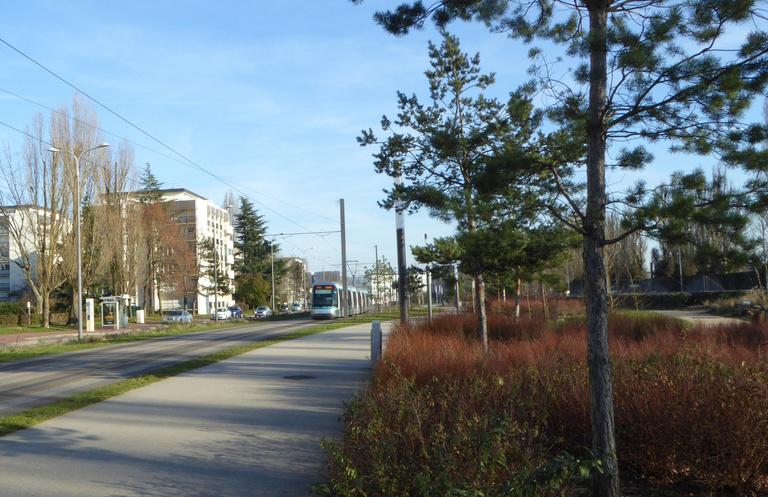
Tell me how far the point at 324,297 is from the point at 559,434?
134 feet

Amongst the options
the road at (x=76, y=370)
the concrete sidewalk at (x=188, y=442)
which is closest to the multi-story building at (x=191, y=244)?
the road at (x=76, y=370)

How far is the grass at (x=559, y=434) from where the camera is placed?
4016 millimetres

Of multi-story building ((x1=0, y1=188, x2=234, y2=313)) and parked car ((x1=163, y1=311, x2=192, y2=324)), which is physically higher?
multi-story building ((x1=0, y1=188, x2=234, y2=313))

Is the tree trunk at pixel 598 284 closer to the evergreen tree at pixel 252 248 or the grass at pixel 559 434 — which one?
the grass at pixel 559 434

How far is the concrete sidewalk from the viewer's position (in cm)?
546

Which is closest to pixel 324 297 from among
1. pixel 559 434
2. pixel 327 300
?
pixel 327 300

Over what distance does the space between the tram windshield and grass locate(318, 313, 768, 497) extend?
129 ft

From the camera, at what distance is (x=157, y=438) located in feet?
24.0

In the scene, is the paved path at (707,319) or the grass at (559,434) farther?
the paved path at (707,319)

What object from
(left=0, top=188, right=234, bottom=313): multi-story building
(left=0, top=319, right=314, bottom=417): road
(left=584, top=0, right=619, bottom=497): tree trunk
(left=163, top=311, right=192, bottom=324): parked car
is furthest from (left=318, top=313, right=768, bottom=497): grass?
(left=163, top=311, right=192, bottom=324): parked car

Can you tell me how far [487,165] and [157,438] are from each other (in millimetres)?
5026

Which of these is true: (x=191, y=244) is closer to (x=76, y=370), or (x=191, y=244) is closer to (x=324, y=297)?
(x=324, y=297)

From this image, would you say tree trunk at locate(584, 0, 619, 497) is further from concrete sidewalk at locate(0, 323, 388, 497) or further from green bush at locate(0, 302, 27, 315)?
green bush at locate(0, 302, 27, 315)

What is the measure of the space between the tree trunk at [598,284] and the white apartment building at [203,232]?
7322cm
